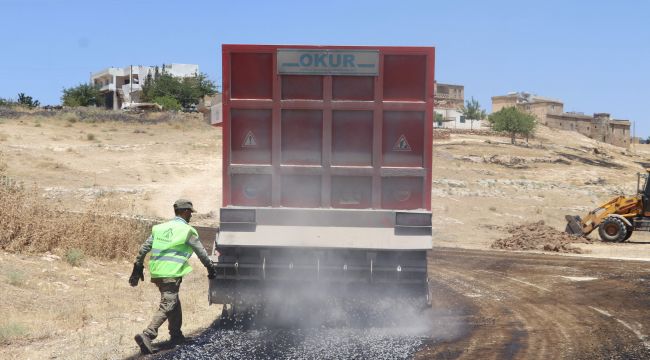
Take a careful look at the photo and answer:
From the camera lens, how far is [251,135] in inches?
385

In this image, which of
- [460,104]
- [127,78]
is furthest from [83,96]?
[460,104]

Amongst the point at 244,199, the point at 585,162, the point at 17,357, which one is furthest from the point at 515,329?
the point at 585,162

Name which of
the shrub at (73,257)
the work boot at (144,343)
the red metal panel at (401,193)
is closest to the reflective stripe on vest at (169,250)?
the work boot at (144,343)

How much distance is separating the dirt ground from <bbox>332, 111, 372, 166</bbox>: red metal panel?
9.79 ft

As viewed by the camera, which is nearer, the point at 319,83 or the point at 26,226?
the point at 319,83

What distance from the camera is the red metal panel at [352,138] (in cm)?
980

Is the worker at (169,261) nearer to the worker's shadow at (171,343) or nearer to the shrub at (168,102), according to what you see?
the worker's shadow at (171,343)

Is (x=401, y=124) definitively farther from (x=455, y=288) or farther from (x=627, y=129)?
(x=627, y=129)

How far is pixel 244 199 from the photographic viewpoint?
9.79m

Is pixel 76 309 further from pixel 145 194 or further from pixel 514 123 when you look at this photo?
pixel 514 123

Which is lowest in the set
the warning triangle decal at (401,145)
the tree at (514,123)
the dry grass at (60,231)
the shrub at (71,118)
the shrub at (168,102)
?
the dry grass at (60,231)

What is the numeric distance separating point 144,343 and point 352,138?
3775 mm

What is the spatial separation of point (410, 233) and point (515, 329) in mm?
2040

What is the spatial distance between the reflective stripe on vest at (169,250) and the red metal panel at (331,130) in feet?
4.39
